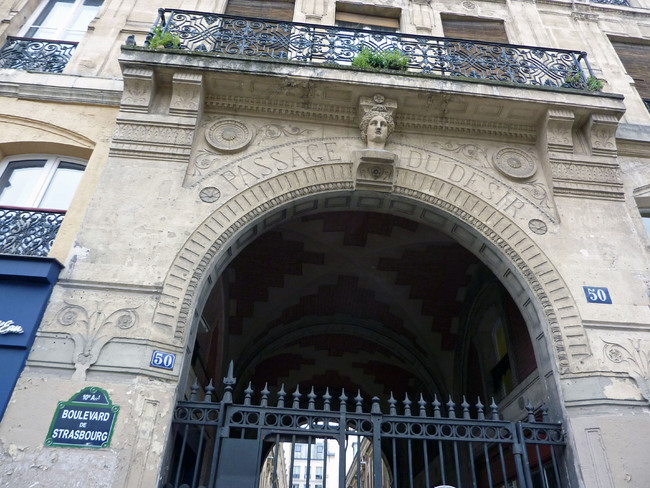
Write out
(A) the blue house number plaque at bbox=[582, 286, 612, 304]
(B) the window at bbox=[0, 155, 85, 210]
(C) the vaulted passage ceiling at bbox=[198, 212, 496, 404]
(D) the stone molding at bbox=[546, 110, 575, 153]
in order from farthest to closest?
(C) the vaulted passage ceiling at bbox=[198, 212, 496, 404] < (D) the stone molding at bbox=[546, 110, 575, 153] < (B) the window at bbox=[0, 155, 85, 210] < (A) the blue house number plaque at bbox=[582, 286, 612, 304]

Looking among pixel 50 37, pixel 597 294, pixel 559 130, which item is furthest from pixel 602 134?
pixel 50 37

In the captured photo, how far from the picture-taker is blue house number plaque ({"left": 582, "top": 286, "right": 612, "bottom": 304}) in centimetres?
530

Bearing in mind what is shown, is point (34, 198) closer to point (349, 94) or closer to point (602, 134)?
point (349, 94)

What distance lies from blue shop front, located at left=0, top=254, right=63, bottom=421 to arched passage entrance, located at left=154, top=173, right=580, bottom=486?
2.90 m

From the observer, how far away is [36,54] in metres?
7.20

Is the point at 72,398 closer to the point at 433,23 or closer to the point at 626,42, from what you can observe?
the point at 433,23

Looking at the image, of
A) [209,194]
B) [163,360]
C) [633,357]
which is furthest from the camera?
[209,194]

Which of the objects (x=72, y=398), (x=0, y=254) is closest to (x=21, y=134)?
(x=0, y=254)

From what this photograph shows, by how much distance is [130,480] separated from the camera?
4020 mm

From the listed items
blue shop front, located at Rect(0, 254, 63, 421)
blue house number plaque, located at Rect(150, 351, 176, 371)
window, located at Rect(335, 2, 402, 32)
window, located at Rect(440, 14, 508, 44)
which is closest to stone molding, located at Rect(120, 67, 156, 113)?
blue shop front, located at Rect(0, 254, 63, 421)

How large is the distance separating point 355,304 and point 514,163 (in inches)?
212

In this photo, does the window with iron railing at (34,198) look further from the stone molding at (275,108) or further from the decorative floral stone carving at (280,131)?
the decorative floral stone carving at (280,131)

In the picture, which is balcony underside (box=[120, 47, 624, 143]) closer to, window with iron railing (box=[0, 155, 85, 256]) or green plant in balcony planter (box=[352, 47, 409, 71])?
green plant in balcony planter (box=[352, 47, 409, 71])

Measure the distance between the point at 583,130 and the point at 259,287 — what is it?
6572mm
